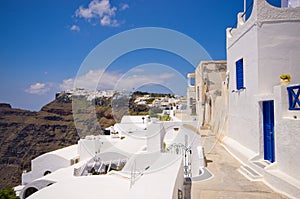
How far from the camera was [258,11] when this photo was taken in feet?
20.1

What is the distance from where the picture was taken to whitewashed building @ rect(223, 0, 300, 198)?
14.5 ft

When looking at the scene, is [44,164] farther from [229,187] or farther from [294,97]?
[294,97]

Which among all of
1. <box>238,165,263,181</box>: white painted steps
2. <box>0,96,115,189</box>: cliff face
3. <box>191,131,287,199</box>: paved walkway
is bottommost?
<box>0,96,115,189</box>: cliff face

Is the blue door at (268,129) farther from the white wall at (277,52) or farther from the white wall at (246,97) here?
the white wall at (277,52)

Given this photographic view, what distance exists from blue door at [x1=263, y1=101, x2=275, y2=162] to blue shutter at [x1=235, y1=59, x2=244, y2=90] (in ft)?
5.71

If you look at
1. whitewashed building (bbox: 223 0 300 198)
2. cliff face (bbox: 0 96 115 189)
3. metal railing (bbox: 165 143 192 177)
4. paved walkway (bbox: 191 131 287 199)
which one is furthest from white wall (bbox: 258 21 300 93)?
cliff face (bbox: 0 96 115 189)

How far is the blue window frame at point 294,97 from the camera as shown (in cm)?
433

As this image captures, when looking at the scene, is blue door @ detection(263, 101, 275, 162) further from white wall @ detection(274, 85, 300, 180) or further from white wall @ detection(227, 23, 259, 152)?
white wall @ detection(274, 85, 300, 180)

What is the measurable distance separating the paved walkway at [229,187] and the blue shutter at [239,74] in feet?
8.47

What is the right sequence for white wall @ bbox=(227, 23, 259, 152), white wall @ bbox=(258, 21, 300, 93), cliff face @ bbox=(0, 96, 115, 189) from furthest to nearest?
cliff face @ bbox=(0, 96, 115, 189)
white wall @ bbox=(227, 23, 259, 152)
white wall @ bbox=(258, 21, 300, 93)

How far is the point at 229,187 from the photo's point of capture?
190 inches

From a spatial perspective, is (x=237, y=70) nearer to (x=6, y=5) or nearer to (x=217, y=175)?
(x=217, y=175)

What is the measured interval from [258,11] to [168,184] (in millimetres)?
5146

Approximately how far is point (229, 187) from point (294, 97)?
215 centimetres
